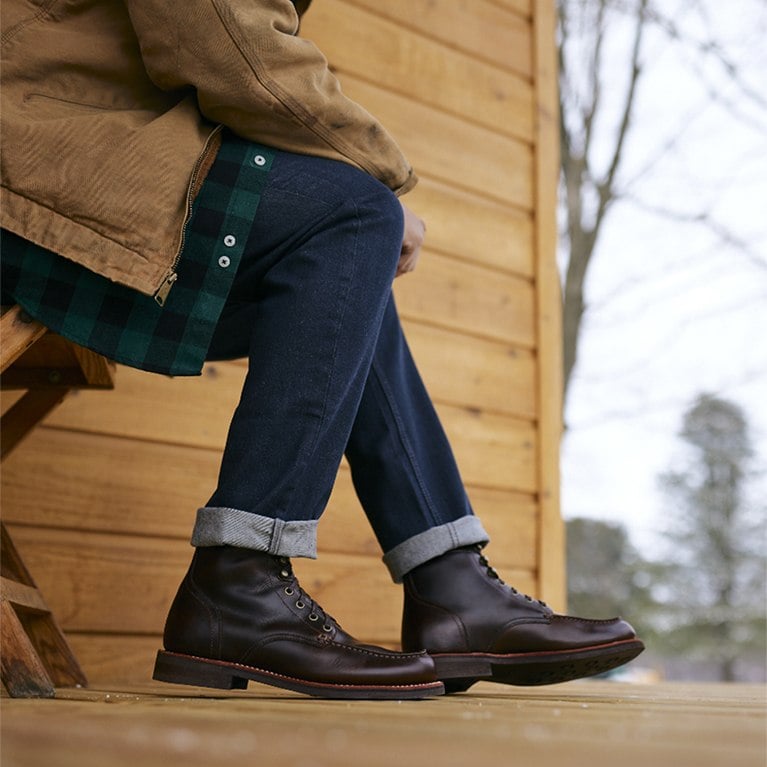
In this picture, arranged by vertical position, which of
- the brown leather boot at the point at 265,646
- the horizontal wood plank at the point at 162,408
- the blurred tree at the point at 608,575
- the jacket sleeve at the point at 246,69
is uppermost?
the jacket sleeve at the point at 246,69

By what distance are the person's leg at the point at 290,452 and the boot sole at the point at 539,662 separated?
150mm

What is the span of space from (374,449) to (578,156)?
5.08 meters

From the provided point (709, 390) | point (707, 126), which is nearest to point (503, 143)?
point (707, 126)

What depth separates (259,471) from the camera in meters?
1.06

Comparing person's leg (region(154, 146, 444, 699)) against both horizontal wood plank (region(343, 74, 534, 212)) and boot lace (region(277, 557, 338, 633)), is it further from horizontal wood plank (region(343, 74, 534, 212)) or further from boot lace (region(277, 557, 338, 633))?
horizontal wood plank (region(343, 74, 534, 212))

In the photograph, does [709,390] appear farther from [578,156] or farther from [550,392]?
[550,392]

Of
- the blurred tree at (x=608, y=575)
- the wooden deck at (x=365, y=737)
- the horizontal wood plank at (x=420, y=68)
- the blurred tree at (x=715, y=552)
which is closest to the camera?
the wooden deck at (x=365, y=737)

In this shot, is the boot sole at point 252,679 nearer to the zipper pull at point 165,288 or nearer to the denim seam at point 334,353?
the denim seam at point 334,353

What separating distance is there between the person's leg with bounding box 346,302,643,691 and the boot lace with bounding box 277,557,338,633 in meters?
0.20

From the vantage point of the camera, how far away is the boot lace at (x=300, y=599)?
107 centimetres

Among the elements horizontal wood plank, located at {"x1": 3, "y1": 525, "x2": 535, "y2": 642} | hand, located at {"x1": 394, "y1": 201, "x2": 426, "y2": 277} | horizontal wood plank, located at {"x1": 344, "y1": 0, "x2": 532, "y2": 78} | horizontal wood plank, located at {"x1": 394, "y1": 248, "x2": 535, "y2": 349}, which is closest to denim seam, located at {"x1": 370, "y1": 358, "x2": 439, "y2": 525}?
hand, located at {"x1": 394, "y1": 201, "x2": 426, "y2": 277}

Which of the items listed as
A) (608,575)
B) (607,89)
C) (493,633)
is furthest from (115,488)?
(608,575)

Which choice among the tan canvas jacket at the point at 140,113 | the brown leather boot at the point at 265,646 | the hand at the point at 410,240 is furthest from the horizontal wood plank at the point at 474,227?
the brown leather boot at the point at 265,646

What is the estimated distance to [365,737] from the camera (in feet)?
1.92
